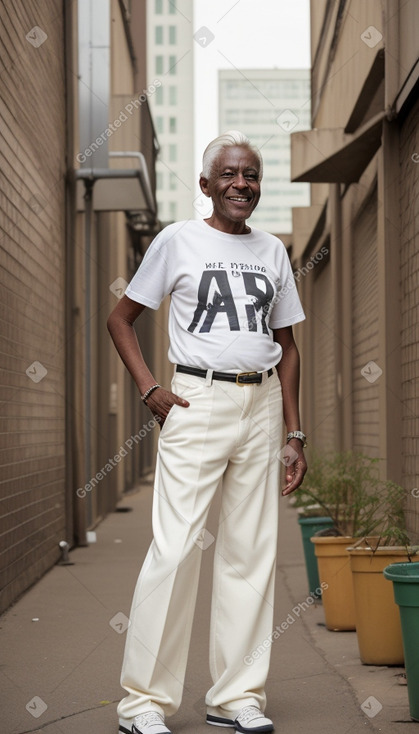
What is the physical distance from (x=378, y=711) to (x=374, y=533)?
1.71 meters

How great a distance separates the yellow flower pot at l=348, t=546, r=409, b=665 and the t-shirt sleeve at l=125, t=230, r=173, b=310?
1762 mm

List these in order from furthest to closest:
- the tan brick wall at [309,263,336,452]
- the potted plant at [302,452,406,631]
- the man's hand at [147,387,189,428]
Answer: the tan brick wall at [309,263,336,452] → the potted plant at [302,452,406,631] → the man's hand at [147,387,189,428]

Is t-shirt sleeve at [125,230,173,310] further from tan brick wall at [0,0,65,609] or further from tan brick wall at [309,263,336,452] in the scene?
tan brick wall at [309,263,336,452]

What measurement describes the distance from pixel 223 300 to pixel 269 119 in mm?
132748

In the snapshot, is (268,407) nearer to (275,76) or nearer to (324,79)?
(324,79)

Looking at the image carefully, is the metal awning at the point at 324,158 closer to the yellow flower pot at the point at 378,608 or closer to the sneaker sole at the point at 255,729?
the yellow flower pot at the point at 378,608

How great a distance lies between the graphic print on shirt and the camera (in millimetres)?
3756

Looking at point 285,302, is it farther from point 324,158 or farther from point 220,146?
point 324,158

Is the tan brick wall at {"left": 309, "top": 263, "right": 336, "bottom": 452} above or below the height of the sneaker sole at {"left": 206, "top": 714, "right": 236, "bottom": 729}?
above

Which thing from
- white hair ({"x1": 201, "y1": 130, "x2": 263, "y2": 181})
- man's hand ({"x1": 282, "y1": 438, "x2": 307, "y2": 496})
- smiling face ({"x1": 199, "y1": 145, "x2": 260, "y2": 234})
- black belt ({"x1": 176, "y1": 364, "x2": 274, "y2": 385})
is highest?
white hair ({"x1": 201, "y1": 130, "x2": 263, "y2": 181})

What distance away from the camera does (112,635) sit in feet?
19.1

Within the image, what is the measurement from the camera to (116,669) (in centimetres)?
498

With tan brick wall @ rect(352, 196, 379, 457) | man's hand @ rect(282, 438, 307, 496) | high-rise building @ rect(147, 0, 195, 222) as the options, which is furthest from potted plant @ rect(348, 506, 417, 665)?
high-rise building @ rect(147, 0, 195, 222)

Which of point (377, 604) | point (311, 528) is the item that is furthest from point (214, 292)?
point (311, 528)
